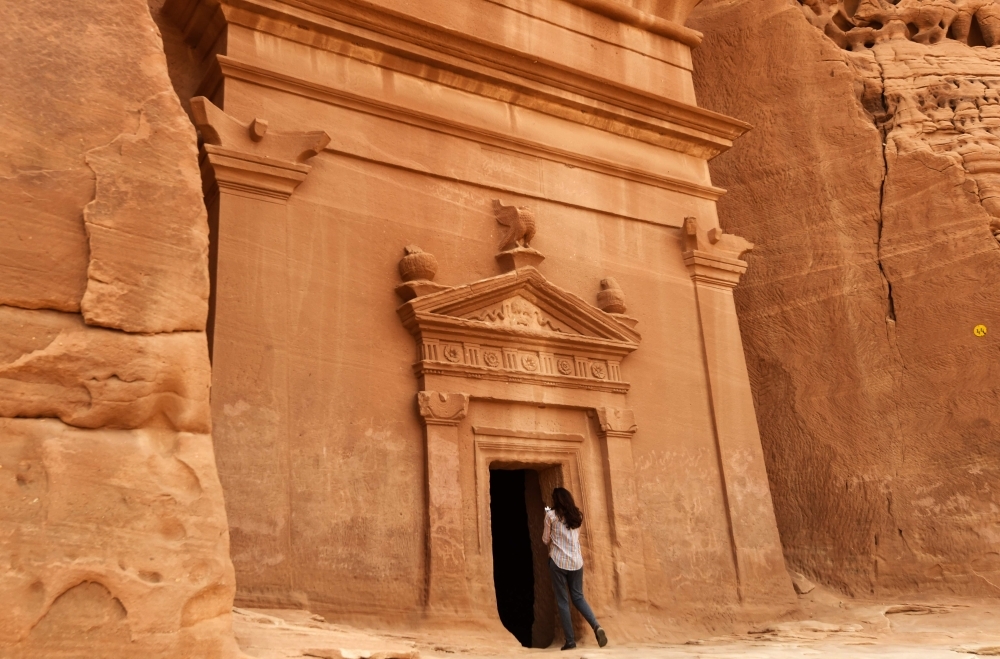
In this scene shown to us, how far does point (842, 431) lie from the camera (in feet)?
35.9

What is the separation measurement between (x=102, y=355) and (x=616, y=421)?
586cm

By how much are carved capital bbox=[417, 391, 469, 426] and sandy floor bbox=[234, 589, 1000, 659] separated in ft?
5.38

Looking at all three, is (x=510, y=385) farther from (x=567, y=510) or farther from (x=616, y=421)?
(x=567, y=510)

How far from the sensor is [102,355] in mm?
3350

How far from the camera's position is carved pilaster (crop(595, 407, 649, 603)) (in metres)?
8.13

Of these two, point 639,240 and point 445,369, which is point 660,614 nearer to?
point 445,369

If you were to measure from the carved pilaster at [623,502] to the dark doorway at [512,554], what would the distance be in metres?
2.28

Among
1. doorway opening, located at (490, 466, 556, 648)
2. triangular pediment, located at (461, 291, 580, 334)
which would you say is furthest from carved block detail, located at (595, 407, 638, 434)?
doorway opening, located at (490, 466, 556, 648)

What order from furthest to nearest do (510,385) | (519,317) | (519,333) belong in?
(519,317) → (519,333) → (510,385)

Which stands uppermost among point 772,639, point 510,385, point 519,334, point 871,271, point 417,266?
point 871,271

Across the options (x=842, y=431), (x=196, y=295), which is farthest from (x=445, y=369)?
(x=842, y=431)

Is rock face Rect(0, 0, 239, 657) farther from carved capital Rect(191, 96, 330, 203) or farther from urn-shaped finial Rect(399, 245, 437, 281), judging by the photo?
urn-shaped finial Rect(399, 245, 437, 281)

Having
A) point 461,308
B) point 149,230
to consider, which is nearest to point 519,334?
point 461,308

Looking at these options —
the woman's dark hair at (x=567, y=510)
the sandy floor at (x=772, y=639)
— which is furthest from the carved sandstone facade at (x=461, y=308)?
the woman's dark hair at (x=567, y=510)
